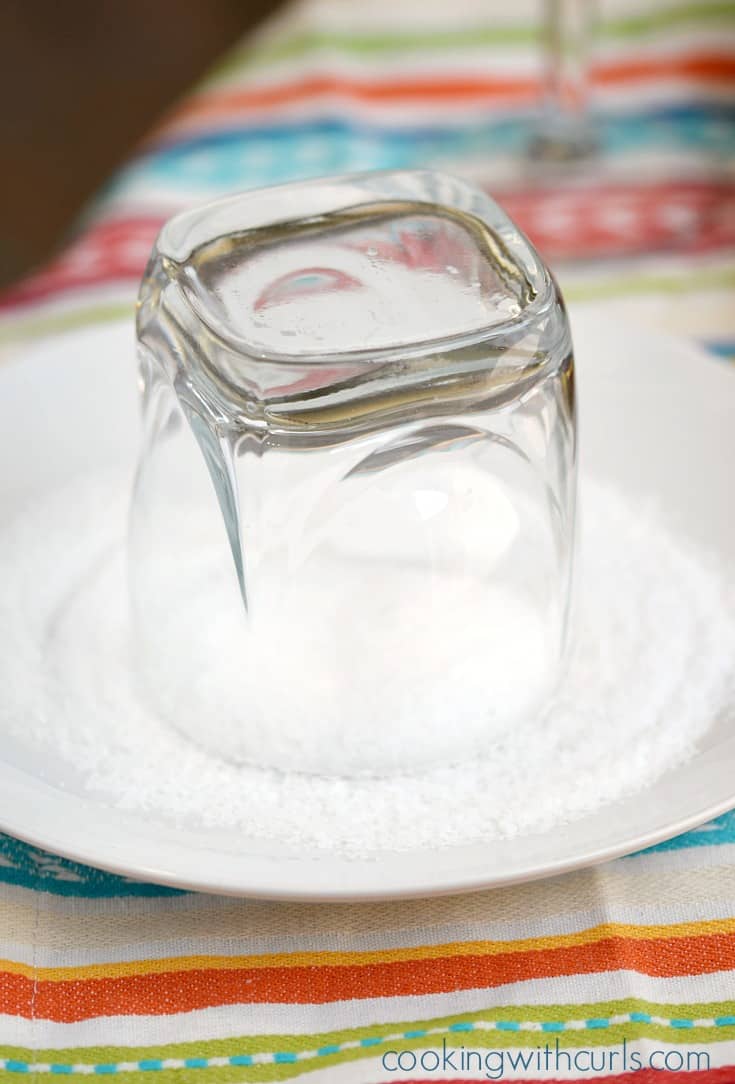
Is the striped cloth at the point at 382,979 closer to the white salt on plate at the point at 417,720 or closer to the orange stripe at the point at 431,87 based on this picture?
the white salt on plate at the point at 417,720

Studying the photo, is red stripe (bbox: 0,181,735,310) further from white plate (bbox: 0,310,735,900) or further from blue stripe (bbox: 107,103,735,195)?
white plate (bbox: 0,310,735,900)

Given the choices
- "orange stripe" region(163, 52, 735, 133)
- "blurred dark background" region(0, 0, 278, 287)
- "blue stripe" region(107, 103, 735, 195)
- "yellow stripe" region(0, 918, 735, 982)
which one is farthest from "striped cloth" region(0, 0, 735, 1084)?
"blurred dark background" region(0, 0, 278, 287)

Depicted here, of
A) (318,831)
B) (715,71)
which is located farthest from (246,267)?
(715,71)

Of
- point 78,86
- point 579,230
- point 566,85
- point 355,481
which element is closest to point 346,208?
point 355,481

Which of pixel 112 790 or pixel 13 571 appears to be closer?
pixel 112 790

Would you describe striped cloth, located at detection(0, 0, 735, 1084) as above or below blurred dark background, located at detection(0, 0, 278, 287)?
below

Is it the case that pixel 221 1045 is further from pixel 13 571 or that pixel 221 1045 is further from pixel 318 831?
pixel 13 571

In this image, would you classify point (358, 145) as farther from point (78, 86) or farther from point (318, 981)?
point (78, 86)
